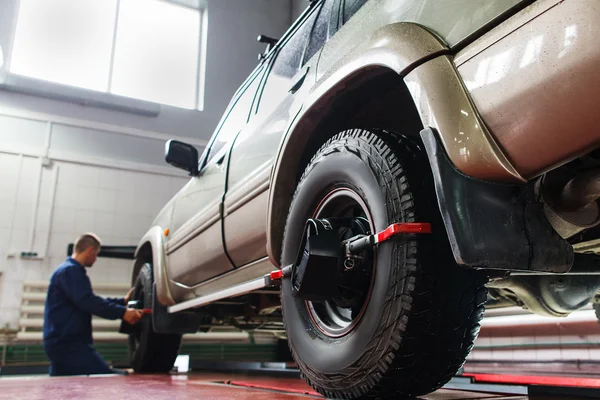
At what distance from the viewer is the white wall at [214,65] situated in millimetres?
5797

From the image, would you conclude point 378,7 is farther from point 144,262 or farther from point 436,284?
point 144,262

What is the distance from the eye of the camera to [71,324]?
13.5 ft

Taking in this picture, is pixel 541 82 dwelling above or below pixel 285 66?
below

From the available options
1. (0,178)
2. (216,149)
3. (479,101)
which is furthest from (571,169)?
(0,178)

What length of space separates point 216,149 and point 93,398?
57.8 inches

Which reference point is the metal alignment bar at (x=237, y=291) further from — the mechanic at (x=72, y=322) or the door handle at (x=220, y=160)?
the mechanic at (x=72, y=322)

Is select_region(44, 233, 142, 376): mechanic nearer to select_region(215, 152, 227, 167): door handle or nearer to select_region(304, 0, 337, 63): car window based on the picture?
select_region(215, 152, 227, 167): door handle

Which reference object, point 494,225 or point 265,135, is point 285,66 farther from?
point 494,225

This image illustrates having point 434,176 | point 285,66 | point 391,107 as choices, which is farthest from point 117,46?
point 434,176

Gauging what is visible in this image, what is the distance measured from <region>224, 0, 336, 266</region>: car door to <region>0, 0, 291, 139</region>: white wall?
420 cm

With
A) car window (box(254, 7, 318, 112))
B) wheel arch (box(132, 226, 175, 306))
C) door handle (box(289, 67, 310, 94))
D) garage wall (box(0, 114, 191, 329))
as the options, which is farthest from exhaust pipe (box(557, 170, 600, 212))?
garage wall (box(0, 114, 191, 329))

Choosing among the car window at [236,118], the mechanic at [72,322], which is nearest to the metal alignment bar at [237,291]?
the car window at [236,118]

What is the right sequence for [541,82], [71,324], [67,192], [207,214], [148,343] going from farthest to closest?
[67,192] → [71,324] → [148,343] → [207,214] → [541,82]

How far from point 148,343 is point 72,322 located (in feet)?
2.97
